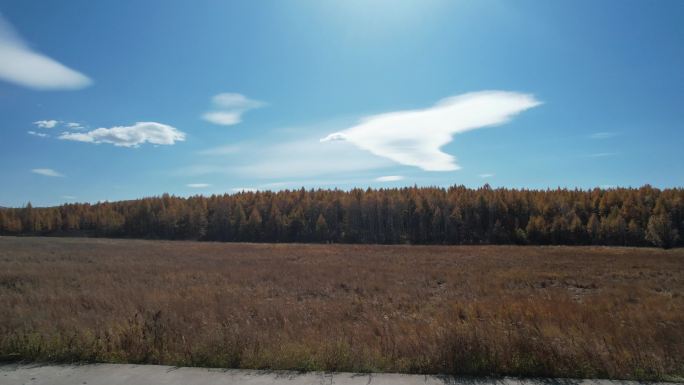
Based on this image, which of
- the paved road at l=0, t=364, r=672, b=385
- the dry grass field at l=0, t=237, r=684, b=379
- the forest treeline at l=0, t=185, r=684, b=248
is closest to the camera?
the paved road at l=0, t=364, r=672, b=385

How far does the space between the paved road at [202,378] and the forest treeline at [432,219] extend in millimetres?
94984

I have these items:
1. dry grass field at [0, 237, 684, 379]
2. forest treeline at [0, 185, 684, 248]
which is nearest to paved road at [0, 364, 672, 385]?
dry grass field at [0, 237, 684, 379]

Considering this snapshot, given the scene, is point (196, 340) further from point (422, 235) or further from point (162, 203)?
point (162, 203)

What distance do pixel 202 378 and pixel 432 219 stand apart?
101 m

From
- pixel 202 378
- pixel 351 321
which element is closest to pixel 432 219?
pixel 351 321

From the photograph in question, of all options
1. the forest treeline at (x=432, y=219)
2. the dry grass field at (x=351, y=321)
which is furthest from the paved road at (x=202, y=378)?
the forest treeline at (x=432, y=219)

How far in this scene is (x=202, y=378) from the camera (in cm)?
531

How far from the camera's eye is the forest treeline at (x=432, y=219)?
A: 88938 mm

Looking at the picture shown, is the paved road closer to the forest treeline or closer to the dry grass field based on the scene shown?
the dry grass field

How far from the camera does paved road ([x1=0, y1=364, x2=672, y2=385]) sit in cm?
511

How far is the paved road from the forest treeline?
3740 inches

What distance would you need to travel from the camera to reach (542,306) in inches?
526

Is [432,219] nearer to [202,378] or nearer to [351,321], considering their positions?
[351,321]

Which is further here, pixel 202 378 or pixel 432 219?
pixel 432 219
